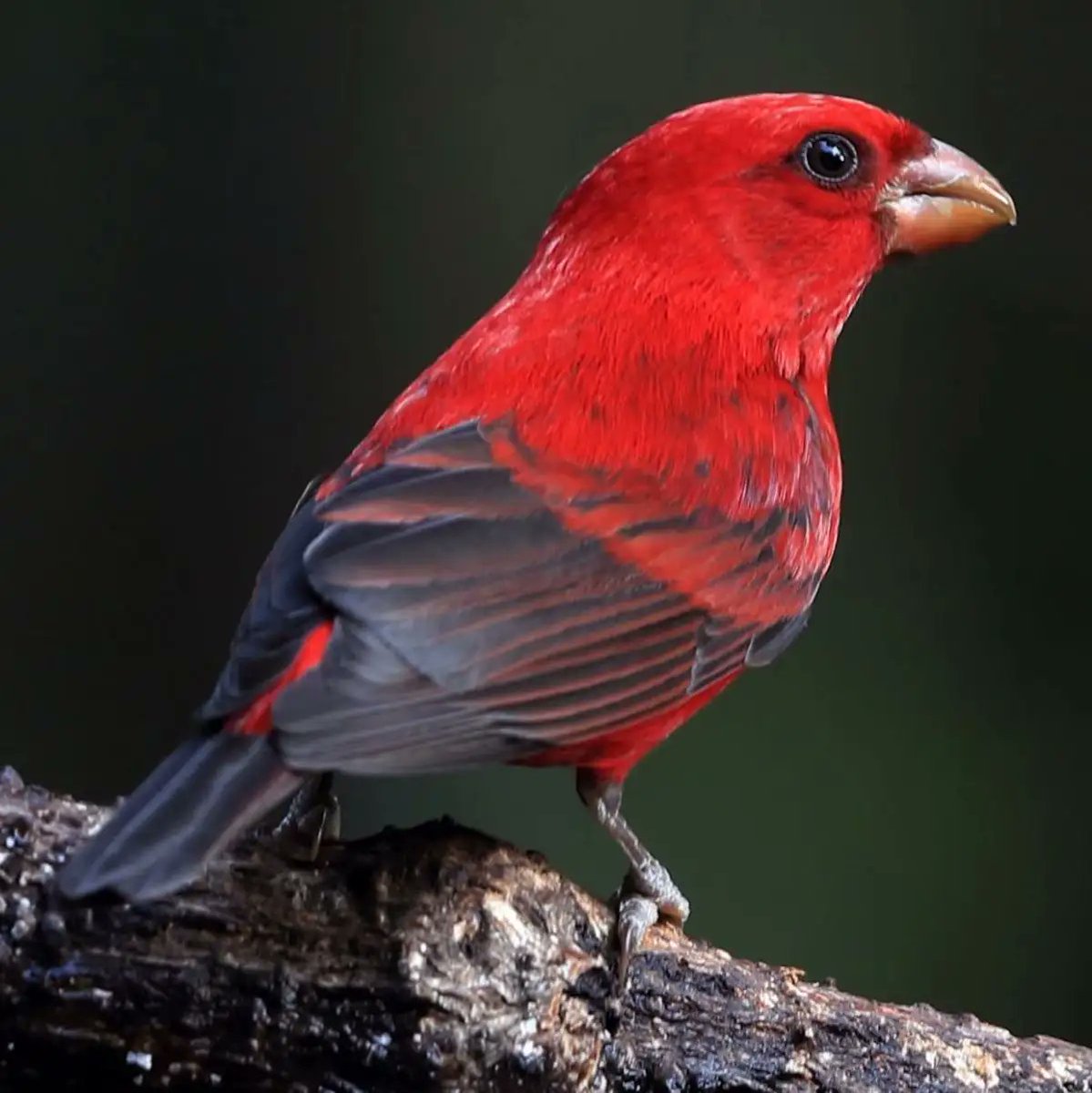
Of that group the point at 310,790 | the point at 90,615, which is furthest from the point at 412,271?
the point at 310,790

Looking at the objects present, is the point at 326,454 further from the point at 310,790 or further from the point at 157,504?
the point at 310,790

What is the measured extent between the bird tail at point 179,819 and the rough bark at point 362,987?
173 millimetres

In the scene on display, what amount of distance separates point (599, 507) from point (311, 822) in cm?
54

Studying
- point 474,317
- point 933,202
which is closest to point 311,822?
point 933,202

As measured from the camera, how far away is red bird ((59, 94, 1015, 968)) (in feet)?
5.27

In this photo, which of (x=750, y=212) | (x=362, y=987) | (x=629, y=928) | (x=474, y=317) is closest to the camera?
(x=362, y=987)

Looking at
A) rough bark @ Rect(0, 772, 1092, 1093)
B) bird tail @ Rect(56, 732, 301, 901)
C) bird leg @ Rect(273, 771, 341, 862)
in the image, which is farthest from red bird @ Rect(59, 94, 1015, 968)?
bird leg @ Rect(273, 771, 341, 862)

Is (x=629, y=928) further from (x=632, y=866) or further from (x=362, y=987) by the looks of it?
(x=362, y=987)

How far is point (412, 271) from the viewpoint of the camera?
4027mm

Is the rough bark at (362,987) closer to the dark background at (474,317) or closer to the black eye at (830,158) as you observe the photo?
the black eye at (830,158)

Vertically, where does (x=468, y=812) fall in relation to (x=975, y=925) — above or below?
above

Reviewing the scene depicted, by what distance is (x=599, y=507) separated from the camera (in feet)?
6.47

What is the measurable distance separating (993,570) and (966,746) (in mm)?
462

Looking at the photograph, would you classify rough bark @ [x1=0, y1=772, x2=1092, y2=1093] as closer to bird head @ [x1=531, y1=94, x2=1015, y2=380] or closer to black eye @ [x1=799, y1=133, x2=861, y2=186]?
bird head @ [x1=531, y1=94, x2=1015, y2=380]
